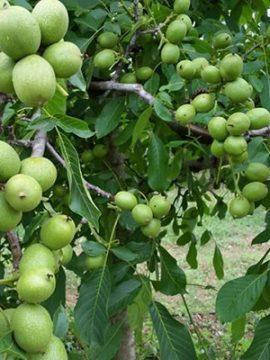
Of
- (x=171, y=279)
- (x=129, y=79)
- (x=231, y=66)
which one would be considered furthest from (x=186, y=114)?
(x=171, y=279)

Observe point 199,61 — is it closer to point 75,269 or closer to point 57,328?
point 75,269

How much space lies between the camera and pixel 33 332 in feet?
2.85

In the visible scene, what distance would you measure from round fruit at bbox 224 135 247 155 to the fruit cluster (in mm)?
349

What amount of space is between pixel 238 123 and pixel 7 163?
0.66m

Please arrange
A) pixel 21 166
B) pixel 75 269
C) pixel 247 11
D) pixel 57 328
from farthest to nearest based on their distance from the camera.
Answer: pixel 247 11
pixel 75 269
pixel 57 328
pixel 21 166

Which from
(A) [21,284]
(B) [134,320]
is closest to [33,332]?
(A) [21,284]

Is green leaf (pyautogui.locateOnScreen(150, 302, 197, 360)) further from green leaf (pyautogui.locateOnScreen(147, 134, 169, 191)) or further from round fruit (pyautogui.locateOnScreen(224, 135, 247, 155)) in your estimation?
round fruit (pyautogui.locateOnScreen(224, 135, 247, 155))

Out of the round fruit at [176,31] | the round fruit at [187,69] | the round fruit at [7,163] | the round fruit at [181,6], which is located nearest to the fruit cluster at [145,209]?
the round fruit at [187,69]

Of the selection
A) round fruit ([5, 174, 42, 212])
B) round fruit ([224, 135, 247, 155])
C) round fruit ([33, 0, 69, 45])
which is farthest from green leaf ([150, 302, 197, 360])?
round fruit ([33, 0, 69, 45])

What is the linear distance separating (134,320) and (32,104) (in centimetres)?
144

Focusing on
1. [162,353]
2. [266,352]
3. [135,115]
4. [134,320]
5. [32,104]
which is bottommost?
[134,320]

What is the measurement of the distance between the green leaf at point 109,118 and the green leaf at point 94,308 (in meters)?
0.51

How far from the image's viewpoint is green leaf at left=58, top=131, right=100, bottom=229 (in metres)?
1.10

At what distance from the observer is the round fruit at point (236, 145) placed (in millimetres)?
1426
